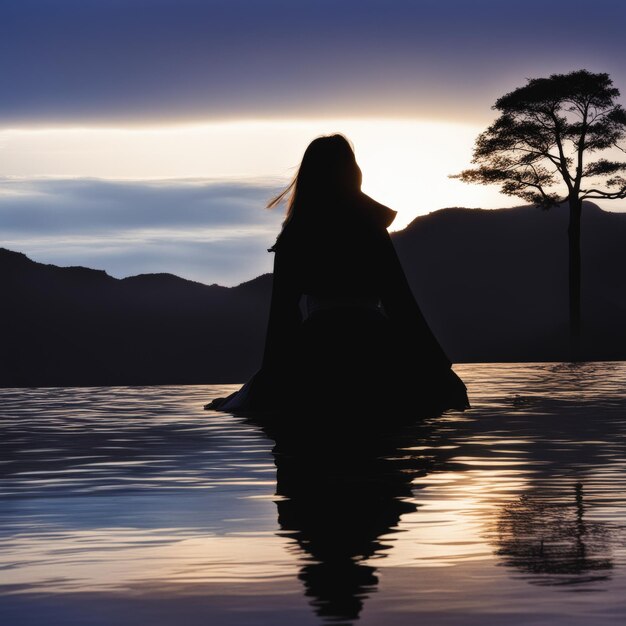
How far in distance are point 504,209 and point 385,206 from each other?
2229 inches

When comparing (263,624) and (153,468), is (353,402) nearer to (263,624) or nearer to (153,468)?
(153,468)

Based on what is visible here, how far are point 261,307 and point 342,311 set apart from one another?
40959mm

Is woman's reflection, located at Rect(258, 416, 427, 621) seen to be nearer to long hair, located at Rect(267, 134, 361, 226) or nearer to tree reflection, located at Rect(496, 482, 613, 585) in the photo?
tree reflection, located at Rect(496, 482, 613, 585)

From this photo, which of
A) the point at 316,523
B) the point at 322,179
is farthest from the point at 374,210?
the point at 316,523

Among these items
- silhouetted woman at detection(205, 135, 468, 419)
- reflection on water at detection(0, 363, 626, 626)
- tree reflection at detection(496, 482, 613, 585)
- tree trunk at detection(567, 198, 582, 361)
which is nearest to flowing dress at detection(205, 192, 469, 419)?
silhouetted woman at detection(205, 135, 468, 419)

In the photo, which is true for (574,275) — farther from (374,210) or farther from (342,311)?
(342,311)

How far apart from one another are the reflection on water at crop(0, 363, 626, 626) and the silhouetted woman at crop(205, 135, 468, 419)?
10.2 inches

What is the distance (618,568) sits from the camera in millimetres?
4230

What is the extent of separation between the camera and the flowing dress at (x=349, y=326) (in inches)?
399

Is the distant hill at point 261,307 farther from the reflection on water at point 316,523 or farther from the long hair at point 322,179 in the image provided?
the reflection on water at point 316,523

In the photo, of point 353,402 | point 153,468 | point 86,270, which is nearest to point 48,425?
point 353,402

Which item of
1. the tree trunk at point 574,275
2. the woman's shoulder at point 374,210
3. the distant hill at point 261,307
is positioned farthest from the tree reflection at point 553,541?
the distant hill at point 261,307

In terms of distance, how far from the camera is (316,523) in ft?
17.3

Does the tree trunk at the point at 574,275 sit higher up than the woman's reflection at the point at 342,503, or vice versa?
the tree trunk at the point at 574,275
